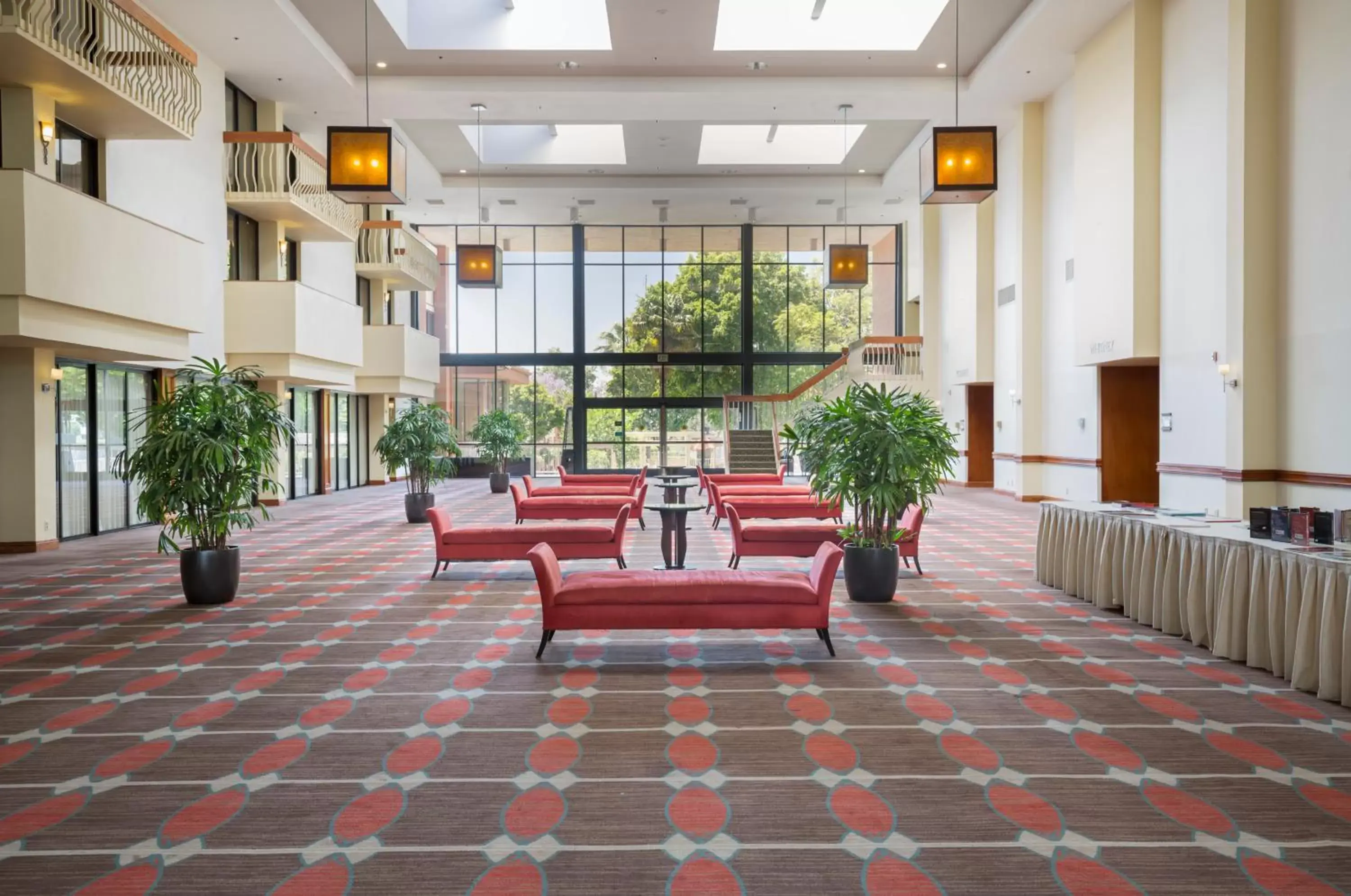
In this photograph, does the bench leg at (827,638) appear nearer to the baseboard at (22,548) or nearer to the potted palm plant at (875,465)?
the potted palm plant at (875,465)

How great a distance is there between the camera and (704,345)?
2670 cm

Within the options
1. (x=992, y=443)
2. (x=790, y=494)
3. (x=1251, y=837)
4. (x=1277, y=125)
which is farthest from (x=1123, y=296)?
(x=1251, y=837)

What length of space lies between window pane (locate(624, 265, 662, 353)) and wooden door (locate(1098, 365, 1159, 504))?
601 inches

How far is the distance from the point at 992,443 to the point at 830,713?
1749cm

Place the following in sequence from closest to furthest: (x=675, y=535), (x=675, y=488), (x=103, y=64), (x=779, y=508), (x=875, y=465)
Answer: (x=875, y=465)
(x=675, y=535)
(x=103, y=64)
(x=675, y=488)
(x=779, y=508)

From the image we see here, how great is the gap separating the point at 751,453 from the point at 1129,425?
32.8 feet

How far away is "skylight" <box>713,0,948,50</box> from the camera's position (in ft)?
47.2

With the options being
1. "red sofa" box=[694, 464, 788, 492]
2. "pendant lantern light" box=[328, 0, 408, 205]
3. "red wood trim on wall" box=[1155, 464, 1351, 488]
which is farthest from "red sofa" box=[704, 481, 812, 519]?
"pendant lantern light" box=[328, 0, 408, 205]

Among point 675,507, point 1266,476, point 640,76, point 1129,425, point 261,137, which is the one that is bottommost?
point 675,507

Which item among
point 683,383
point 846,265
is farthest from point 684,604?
point 683,383

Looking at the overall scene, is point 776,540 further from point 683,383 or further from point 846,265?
point 683,383

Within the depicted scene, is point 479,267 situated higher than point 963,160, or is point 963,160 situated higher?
point 479,267

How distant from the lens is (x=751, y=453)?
22125mm

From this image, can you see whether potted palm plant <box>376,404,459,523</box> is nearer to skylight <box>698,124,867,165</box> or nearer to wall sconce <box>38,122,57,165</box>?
wall sconce <box>38,122,57,165</box>
